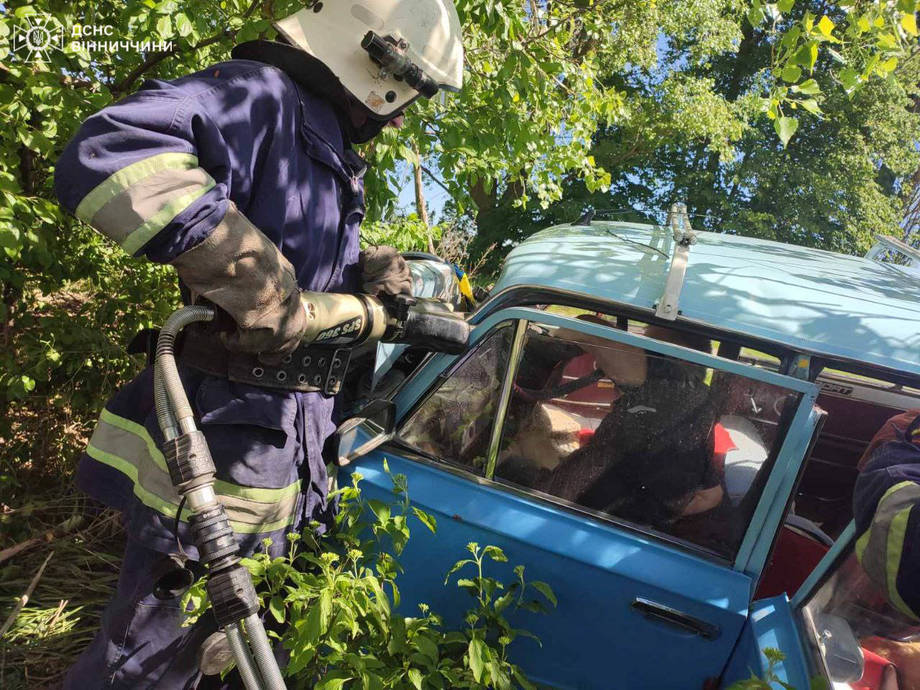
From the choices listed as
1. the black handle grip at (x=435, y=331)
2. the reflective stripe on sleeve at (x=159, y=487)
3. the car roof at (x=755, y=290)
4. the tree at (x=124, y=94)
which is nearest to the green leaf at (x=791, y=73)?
the tree at (x=124, y=94)

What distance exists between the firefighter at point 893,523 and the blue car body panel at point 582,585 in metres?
0.38

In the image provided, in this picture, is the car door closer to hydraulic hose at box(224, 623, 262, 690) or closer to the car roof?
the car roof

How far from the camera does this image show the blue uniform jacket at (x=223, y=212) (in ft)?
4.47

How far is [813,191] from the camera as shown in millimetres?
13578

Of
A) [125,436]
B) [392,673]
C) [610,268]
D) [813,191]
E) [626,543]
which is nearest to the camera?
[392,673]

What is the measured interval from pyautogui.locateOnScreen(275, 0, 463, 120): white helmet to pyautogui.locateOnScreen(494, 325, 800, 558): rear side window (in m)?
0.81

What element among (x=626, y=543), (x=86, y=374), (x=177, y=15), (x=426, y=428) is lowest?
(x=86, y=374)

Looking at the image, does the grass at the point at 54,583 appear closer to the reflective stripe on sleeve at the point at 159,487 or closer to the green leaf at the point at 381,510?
the reflective stripe on sleeve at the point at 159,487

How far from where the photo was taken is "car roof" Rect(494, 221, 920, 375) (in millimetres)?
1792

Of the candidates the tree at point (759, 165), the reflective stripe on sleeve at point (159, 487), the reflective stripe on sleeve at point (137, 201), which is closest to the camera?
the reflective stripe on sleeve at point (137, 201)

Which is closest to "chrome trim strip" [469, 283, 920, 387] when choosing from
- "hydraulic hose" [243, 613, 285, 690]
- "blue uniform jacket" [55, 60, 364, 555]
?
"blue uniform jacket" [55, 60, 364, 555]

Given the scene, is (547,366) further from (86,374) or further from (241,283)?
(86,374)

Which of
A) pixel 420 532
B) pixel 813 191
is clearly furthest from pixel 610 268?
pixel 813 191

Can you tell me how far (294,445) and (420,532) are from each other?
1.61 feet
